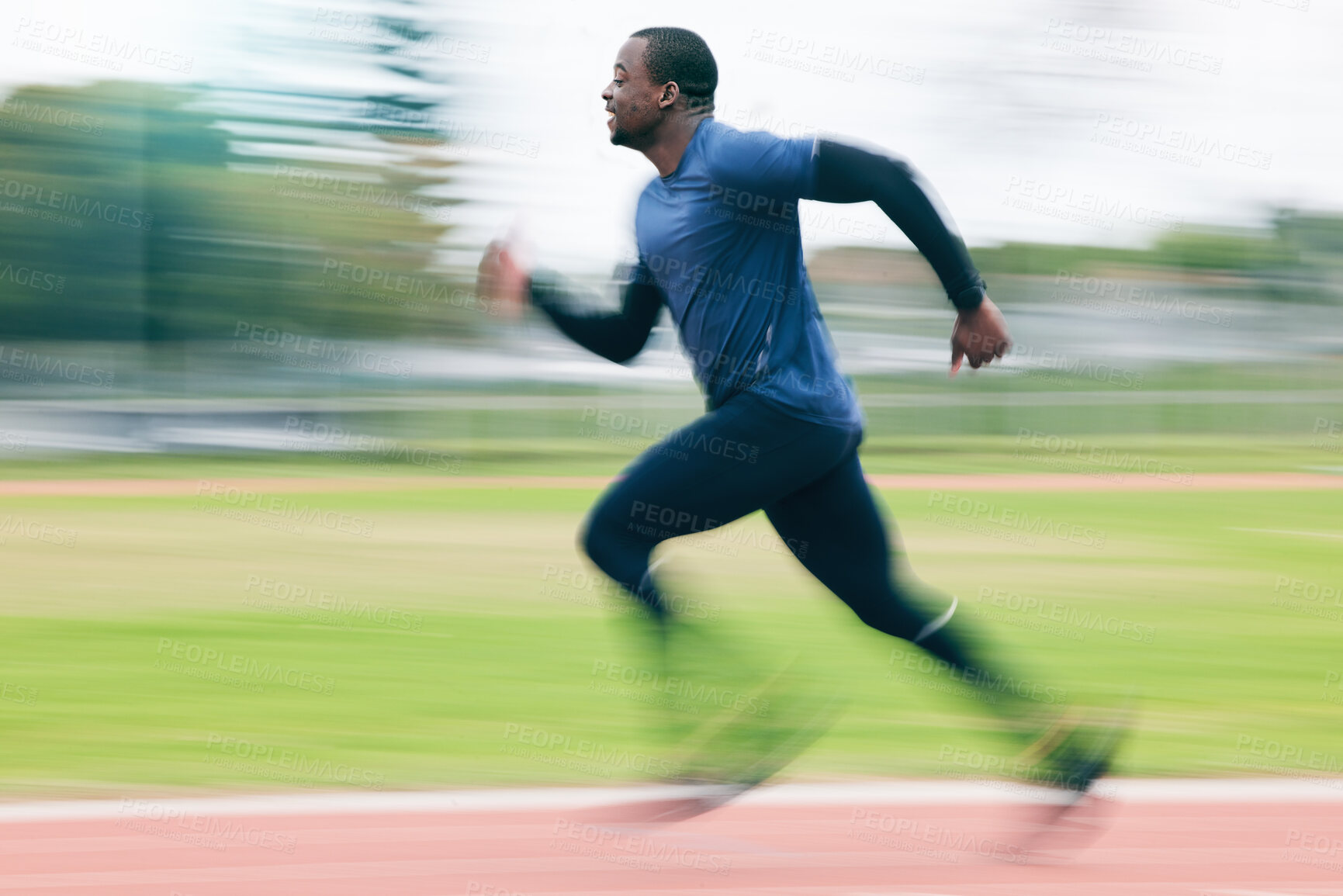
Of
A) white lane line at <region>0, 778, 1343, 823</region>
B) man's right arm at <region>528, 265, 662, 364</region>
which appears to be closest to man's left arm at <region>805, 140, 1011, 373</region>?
man's right arm at <region>528, 265, 662, 364</region>

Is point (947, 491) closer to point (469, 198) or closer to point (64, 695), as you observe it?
point (64, 695)

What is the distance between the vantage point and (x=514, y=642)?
6.03m

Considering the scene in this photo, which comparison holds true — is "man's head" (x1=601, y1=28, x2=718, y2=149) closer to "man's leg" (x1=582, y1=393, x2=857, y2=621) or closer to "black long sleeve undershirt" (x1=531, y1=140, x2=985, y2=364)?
"black long sleeve undershirt" (x1=531, y1=140, x2=985, y2=364)

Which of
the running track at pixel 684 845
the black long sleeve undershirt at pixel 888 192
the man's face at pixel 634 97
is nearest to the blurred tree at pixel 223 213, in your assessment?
the running track at pixel 684 845

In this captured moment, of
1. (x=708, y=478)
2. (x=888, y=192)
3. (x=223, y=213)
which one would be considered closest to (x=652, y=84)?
(x=888, y=192)

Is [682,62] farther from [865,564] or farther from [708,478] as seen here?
[865,564]

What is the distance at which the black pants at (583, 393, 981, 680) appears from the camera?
3119mm

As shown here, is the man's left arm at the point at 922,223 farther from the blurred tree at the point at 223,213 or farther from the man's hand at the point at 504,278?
the blurred tree at the point at 223,213

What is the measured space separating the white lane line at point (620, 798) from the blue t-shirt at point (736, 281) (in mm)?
1101

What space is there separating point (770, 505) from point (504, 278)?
0.82 metres

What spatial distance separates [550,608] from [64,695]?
244cm

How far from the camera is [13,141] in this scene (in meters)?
21.7

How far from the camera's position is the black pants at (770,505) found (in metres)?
3.12

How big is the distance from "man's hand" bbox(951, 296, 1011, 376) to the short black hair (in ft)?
2.58
